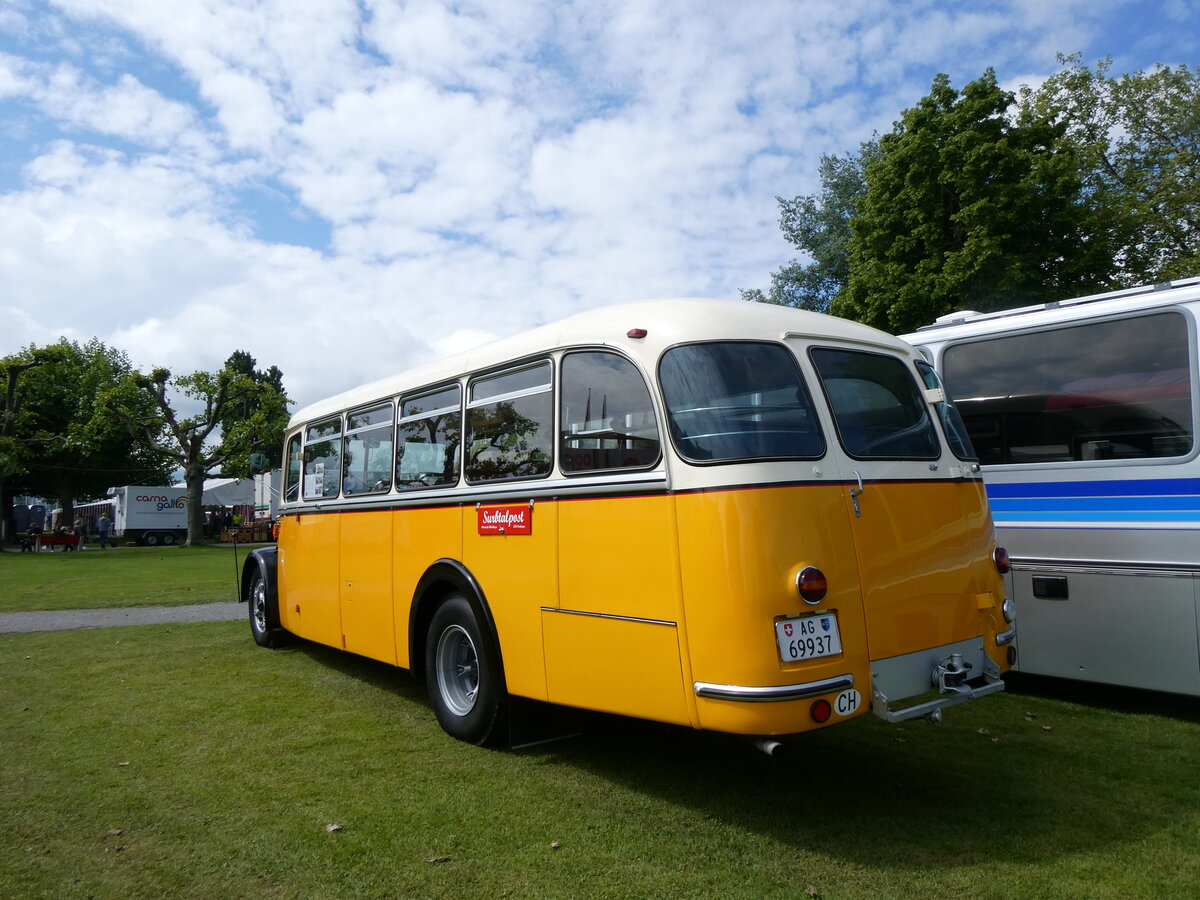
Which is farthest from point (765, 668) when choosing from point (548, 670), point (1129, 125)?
point (1129, 125)

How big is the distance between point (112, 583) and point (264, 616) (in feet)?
38.0

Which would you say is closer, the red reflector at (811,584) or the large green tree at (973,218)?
the red reflector at (811,584)

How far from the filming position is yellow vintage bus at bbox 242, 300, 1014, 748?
4.05 meters

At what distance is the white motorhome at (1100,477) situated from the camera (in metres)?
6.12

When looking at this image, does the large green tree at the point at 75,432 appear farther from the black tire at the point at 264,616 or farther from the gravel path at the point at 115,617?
the black tire at the point at 264,616

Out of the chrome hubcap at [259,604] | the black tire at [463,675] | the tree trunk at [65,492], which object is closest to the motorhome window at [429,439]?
the black tire at [463,675]

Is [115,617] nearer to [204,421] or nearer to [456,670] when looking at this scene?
[456,670]

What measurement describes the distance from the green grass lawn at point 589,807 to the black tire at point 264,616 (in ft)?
8.55

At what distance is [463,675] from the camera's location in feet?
20.3

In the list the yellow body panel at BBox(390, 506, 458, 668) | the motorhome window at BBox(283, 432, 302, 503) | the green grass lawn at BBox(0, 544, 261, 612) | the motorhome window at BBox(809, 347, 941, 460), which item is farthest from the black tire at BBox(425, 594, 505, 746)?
the green grass lawn at BBox(0, 544, 261, 612)

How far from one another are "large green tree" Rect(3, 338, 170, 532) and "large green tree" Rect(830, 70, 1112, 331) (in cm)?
3196

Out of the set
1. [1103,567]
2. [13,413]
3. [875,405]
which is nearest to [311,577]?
[875,405]

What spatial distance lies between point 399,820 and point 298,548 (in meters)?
5.00

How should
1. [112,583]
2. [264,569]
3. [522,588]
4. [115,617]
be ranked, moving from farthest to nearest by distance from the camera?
[112,583] → [115,617] → [264,569] → [522,588]
